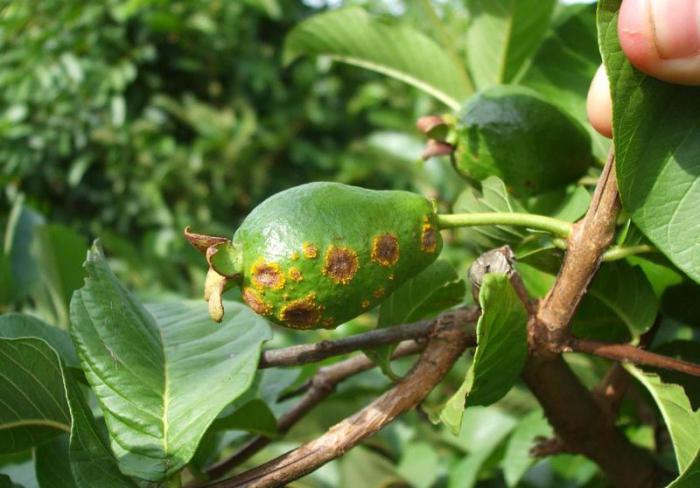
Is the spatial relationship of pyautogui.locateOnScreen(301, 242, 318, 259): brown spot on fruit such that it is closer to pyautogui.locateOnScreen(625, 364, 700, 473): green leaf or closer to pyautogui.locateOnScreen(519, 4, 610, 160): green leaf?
pyautogui.locateOnScreen(625, 364, 700, 473): green leaf

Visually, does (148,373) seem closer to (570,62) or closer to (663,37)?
(663,37)

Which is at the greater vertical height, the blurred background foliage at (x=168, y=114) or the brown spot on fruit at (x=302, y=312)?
the brown spot on fruit at (x=302, y=312)

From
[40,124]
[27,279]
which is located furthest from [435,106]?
[40,124]

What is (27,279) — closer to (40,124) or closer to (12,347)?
(12,347)

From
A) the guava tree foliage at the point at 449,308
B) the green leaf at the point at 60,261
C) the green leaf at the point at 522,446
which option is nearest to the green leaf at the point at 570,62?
the guava tree foliage at the point at 449,308

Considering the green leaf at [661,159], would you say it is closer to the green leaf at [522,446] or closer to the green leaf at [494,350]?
the green leaf at [494,350]

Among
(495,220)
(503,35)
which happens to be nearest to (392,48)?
(503,35)

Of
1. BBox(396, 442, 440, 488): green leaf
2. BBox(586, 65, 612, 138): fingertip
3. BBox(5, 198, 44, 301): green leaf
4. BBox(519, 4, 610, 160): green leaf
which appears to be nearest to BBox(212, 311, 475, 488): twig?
BBox(586, 65, 612, 138): fingertip

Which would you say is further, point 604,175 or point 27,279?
point 27,279
